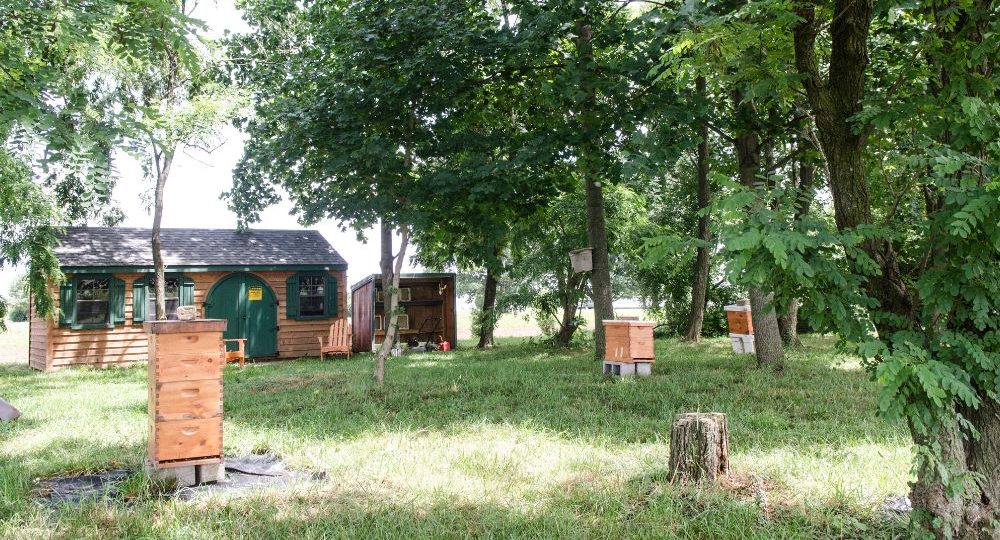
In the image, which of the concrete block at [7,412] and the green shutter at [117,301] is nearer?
the concrete block at [7,412]

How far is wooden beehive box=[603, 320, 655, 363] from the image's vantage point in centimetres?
1032

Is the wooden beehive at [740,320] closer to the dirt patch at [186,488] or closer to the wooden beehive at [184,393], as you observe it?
the dirt patch at [186,488]

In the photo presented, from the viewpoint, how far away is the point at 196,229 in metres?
19.1

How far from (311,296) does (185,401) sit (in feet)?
45.8

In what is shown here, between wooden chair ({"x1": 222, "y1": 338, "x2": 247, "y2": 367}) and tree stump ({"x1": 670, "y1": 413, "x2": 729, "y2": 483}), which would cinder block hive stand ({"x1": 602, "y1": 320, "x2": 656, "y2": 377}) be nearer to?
tree stump ({"x1": 670, "y1": 413, "x2": 729, "y2": 483})

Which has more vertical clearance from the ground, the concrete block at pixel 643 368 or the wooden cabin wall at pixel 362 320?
the wooden cabin wall at pixel 362 320

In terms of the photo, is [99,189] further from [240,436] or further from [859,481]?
[859,481]

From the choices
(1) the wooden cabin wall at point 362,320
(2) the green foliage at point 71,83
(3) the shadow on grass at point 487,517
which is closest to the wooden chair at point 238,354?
(1) the wooden cabin wall at point 362,320

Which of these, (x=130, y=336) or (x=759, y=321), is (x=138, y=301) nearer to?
(x=130, y=336)

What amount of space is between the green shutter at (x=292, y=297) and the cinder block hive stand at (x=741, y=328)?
37.8 feet

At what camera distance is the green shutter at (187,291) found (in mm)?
17188

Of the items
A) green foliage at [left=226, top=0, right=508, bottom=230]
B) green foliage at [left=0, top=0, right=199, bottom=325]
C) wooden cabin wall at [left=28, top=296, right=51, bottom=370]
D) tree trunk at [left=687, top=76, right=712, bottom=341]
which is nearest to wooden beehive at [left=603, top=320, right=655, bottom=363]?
green foliage at [left=226, top=0, right=508, bottom=230]

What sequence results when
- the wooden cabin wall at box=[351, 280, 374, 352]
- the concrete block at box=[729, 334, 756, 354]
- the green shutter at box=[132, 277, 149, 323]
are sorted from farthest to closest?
the wooden cabin wall at box=[351, 280, 374, 352]
the green shutter at box=[132, 277, 149, 323]
the concrete block at box=[729, 334, 756, 354]

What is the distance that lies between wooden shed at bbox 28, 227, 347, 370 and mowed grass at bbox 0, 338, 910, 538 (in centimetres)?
617
